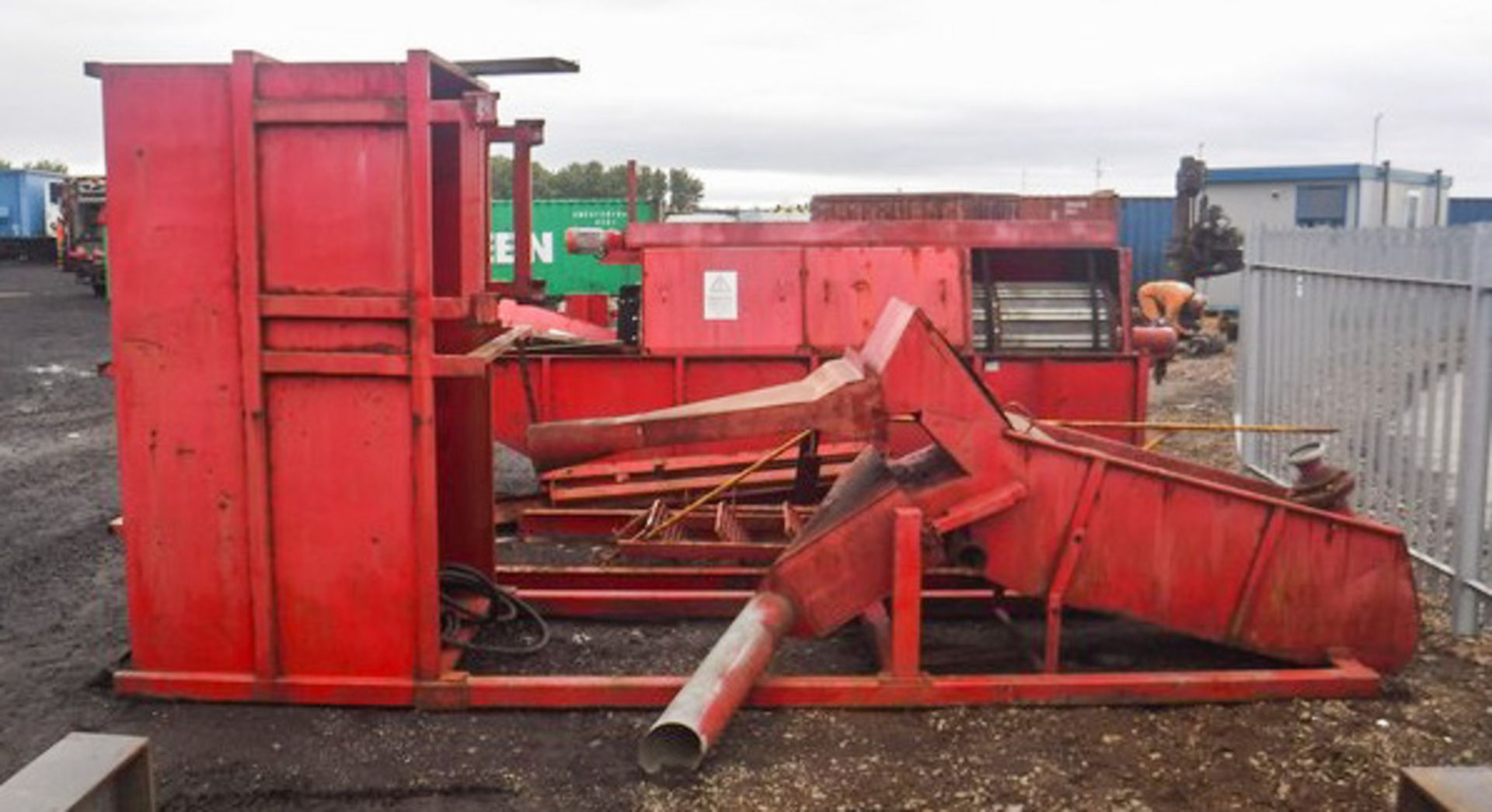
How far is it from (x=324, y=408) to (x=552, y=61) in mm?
1963

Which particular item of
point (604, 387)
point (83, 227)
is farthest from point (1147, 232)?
point (83, 227)

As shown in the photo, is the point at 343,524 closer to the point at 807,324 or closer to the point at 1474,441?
the point at 807,324

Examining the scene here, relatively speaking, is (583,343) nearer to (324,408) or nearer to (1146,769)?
(324,408)

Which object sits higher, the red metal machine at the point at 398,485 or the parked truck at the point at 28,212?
the parked truck at the point at 28,212

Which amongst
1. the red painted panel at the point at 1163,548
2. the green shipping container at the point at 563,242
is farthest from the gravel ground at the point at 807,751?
the green shipping container at the point at 563,242

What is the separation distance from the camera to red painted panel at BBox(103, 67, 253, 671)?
4723 mm

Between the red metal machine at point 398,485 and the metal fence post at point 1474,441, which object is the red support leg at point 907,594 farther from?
the metal fence post at point 1474,441

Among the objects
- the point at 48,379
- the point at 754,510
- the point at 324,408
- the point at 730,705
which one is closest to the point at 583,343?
the point at 754,510

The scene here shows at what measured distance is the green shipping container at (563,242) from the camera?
25.3 meters

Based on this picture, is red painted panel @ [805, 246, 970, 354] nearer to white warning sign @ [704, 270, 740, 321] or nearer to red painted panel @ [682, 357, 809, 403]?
red painted panel @ [682, 357, 809, 403]

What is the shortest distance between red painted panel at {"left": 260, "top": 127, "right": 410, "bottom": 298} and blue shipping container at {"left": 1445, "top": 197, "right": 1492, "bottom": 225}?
109ft

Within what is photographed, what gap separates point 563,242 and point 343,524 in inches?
833

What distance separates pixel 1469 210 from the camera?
32.6m

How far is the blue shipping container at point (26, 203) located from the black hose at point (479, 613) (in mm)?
45045
